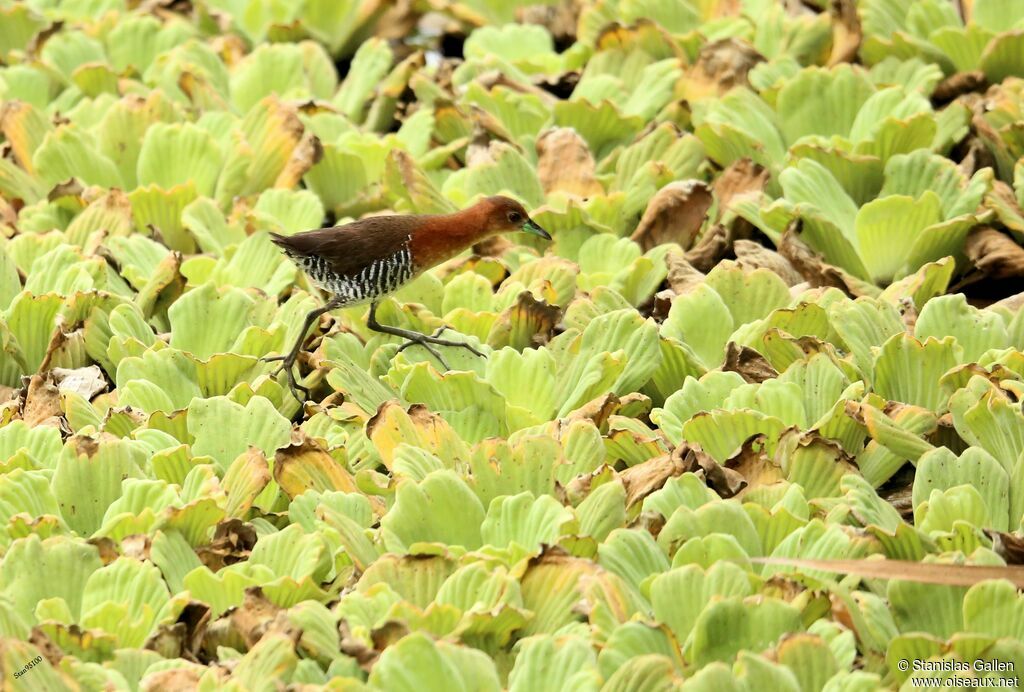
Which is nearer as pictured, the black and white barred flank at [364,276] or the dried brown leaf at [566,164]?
the black and white barred flank at [364,276]

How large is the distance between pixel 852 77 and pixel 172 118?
2150 mm

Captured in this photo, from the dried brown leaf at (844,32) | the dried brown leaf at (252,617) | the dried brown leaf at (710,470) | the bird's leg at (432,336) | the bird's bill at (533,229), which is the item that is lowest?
the dried brown leaf at (252,617)

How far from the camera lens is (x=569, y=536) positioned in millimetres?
2629

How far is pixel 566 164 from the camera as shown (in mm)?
4480

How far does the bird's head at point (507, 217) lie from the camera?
3.91 meters

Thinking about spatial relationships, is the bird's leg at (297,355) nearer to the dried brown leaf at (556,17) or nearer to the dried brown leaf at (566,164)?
the dried brown leaf at (566,164)

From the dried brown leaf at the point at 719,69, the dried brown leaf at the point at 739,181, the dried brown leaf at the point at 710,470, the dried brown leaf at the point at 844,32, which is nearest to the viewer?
the dried brown leaf at the point at 710,470

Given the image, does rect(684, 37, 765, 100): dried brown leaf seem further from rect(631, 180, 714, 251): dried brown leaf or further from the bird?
the bird

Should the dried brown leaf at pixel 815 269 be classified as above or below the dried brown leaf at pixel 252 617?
above

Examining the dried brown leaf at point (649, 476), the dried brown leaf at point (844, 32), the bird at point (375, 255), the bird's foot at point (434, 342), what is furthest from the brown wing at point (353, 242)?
the dried brown leaf at point (844, 32)

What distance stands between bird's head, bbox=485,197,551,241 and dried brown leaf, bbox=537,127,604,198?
0.46 meters

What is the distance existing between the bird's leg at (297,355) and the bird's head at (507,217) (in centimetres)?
53

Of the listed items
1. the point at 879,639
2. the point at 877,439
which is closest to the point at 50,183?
the point at 877,439

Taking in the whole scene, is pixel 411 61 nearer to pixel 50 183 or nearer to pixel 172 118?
pixel 172 118
